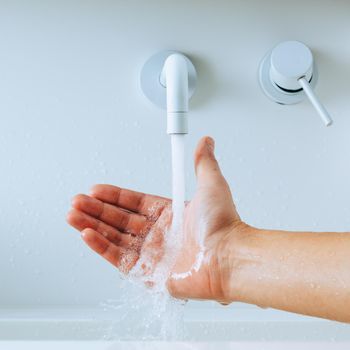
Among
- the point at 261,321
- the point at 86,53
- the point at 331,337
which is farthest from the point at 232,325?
the point at 86,53

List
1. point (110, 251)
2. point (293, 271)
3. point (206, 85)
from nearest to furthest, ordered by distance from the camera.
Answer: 1. point (293, 271)
2. point (110, 251)
3. point (206, 85)

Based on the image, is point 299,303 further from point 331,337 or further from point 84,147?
point 84,147

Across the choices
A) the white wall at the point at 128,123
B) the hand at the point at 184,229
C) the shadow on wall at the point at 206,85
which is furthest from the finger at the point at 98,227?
the shadow on wall at the point at 206,85

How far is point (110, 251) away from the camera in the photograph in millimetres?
909

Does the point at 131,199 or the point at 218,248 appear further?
the point at 131,199

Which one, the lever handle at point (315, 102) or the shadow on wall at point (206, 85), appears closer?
the lever handle at point (315, 102)

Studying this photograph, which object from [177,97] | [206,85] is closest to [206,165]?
[177,97]

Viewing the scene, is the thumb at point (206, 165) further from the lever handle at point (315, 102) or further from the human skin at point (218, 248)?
the lever handle at point (315, 102)

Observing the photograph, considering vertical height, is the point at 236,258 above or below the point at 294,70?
below

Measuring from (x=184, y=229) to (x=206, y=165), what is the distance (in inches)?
4.0

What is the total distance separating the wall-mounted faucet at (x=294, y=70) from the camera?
36.8 inches

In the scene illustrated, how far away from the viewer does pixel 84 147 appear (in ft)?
3.41

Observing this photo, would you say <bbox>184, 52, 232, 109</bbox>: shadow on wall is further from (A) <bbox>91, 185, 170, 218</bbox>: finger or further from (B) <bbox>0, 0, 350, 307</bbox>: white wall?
(A) <bbox>91, 185, 170, 218</bbox>: finger

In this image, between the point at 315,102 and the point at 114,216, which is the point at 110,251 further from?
the point at 315,102
